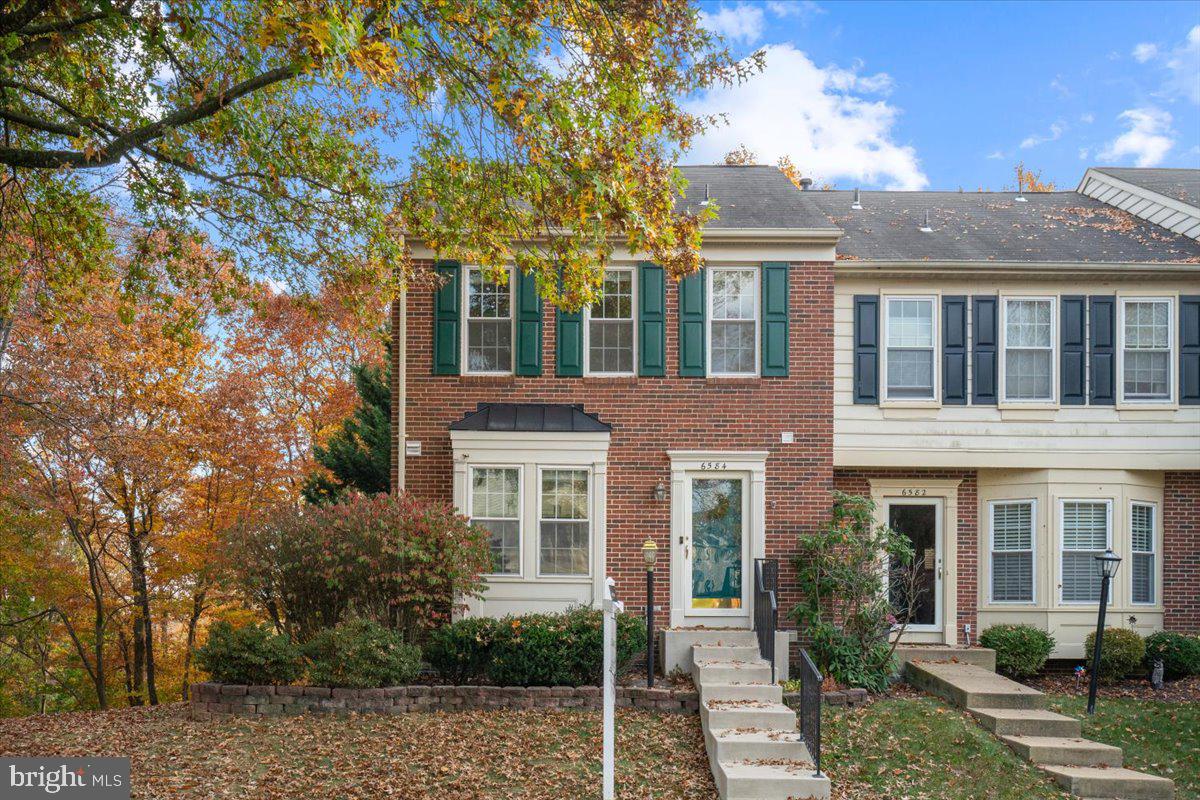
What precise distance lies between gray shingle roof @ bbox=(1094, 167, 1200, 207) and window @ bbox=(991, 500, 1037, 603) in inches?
234

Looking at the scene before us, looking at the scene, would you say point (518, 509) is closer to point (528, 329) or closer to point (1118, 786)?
point (528, 329)

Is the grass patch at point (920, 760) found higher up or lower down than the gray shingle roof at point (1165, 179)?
lower down

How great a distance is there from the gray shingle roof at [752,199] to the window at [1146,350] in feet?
15.7

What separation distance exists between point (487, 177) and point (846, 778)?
673 cm

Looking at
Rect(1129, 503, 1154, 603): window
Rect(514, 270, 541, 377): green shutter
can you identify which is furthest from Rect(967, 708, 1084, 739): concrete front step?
Rect(514, 270, 541, 377): green shutter

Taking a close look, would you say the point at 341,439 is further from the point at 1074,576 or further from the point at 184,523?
the point at 1074,576

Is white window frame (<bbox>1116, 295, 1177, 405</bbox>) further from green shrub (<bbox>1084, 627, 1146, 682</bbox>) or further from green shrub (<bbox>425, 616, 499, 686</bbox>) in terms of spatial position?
green shrub (<bbox>425, 616, 499, 686</bbox>)

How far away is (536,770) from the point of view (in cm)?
902

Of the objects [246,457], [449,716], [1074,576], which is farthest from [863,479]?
[246,457]

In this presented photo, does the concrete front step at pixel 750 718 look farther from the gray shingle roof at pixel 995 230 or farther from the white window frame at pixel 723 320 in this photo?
the gray shingle roof at pixel 995 230

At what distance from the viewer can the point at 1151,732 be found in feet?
35.4

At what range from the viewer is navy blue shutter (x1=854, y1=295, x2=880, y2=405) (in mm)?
13664

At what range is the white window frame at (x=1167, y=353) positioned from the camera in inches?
539

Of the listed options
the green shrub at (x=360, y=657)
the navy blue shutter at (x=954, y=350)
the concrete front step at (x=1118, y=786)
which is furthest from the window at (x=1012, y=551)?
the green shrub at (x=360, y=657)
